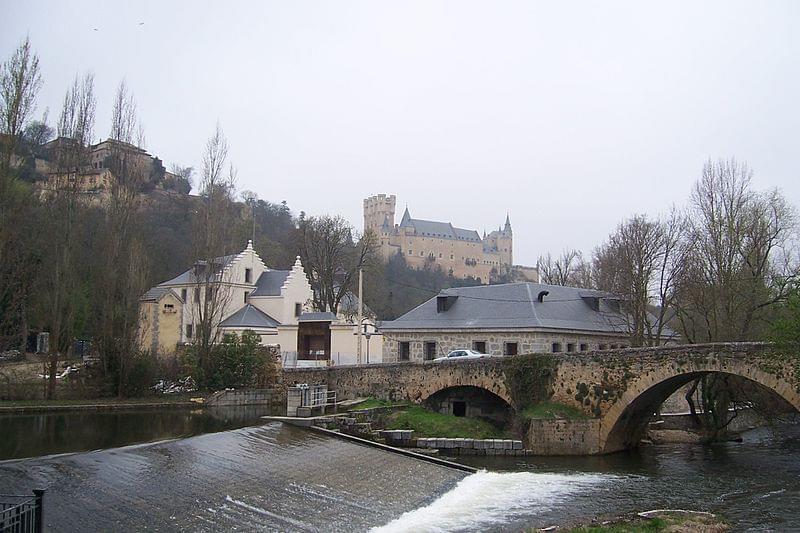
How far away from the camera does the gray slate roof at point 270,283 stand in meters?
48.2

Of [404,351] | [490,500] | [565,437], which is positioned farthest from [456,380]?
[490,500]

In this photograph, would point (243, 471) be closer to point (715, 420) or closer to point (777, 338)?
point (777, 338)

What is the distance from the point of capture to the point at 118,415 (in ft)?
88.3

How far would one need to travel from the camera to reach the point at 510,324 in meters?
31.2

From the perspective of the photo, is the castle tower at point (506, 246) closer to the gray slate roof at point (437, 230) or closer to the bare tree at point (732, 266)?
the gray slate roof at point (437, 230)

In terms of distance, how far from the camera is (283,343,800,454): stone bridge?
20016mm

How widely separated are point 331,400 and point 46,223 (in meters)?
14.4

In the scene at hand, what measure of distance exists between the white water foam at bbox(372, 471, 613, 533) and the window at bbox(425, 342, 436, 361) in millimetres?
14153

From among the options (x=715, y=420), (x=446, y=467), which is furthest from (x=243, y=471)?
(x=715, y=420)

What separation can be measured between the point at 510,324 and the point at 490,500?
15.7 metres

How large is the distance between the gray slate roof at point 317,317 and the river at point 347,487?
22.6 m

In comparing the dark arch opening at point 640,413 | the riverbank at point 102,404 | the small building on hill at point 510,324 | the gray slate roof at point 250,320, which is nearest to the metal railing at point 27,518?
the dark arch opening at point 640,413

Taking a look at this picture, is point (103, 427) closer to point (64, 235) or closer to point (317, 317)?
point (64, 235)

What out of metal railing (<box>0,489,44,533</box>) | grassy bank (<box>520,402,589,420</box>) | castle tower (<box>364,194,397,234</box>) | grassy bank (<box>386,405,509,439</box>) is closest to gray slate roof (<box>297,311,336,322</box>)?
grassy bank (<box>386,405,509,439</box>)
